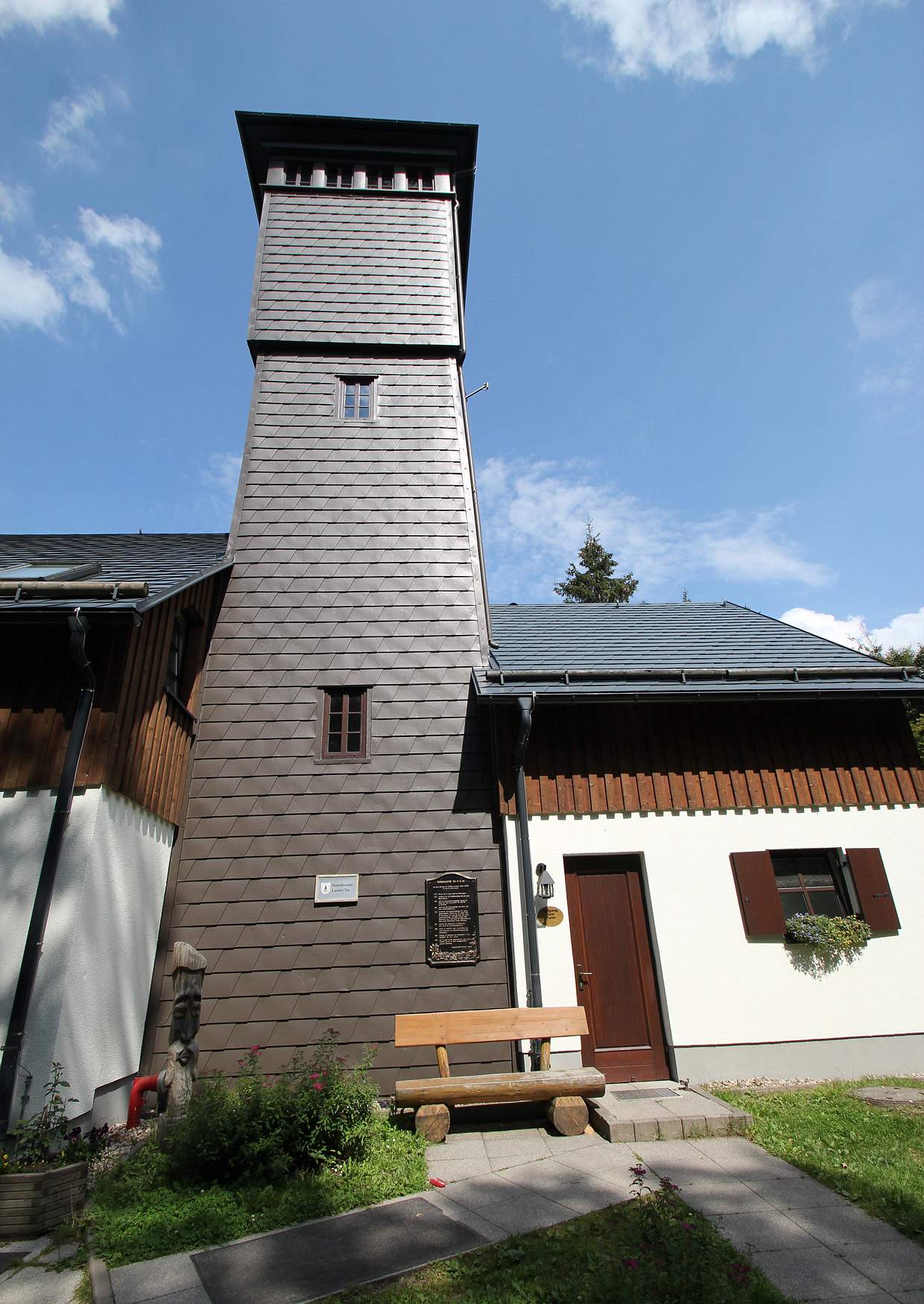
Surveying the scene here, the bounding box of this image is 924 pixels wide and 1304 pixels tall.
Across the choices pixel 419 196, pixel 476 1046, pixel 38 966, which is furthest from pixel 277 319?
pixel 476 1046

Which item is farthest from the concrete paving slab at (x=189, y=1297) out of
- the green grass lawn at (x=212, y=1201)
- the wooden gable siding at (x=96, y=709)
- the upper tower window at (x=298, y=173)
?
the upper tower window at (x=298, y=173)

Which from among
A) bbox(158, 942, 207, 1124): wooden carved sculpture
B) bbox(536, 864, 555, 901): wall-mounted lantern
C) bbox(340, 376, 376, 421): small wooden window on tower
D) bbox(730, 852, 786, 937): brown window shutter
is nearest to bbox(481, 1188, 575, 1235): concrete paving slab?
bbox(158, 942, 207, 1124): wooden carved sculpture

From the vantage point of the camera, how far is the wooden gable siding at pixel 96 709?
619 cm

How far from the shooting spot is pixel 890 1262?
3.58m

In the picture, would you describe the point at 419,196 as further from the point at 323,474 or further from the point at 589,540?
the point at 589,540

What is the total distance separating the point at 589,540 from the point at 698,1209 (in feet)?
82.4

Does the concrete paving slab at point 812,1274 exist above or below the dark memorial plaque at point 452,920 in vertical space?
below

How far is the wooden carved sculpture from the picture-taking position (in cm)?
558

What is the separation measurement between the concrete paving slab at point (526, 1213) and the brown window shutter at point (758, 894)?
420cm

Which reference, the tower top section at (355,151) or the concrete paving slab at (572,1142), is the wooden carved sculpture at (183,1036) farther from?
the tower top section at (355,151)

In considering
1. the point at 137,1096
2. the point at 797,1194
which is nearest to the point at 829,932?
the point at 797,1194

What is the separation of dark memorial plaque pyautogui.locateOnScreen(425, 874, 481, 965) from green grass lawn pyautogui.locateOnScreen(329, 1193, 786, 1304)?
11.8 feet

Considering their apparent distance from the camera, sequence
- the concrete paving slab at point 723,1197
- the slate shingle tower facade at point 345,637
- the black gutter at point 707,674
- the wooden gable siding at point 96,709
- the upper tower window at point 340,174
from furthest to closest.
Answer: the upper tower window at point 340,174
the black gutter at point 707,674
the slate shingle tower facade at point 345,637
the wooden gable siding at point 96,709
the concrete paving slab at point 723,1197

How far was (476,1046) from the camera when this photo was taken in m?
7.19
